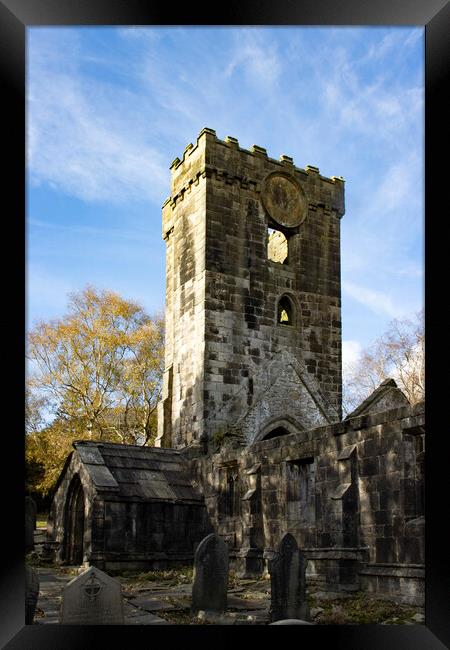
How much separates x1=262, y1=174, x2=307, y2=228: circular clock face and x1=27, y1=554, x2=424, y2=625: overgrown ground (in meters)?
13.0

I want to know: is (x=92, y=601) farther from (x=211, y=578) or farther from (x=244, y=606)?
(x=244, y=606)

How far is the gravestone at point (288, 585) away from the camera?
9812 millimetres

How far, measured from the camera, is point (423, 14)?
5.89 metres

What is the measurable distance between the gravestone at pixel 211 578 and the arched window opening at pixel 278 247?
1502 cm

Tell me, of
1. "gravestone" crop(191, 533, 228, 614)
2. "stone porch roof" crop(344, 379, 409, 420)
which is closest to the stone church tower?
"stone porch roof" crop(344, 379, 409, 420)

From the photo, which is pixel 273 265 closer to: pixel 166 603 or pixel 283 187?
pixel 283 187

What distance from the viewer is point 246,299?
2284 centimetres

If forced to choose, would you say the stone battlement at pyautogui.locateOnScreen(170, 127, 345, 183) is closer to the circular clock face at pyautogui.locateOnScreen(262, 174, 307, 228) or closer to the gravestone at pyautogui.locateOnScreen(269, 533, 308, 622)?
the circular clock face at pyautogui.locateOnScreen(262, 174, 307, 228)

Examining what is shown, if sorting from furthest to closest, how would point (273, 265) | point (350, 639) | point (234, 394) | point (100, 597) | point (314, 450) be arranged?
point (273, 265) < point (234, 394) < point (314, 450) < point (100, 597) < point (350, 639)

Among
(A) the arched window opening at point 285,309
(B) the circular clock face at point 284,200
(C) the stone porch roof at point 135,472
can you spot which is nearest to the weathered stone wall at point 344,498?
(C) the stone porch roof at point 135,472

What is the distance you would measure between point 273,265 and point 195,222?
9.76ft
